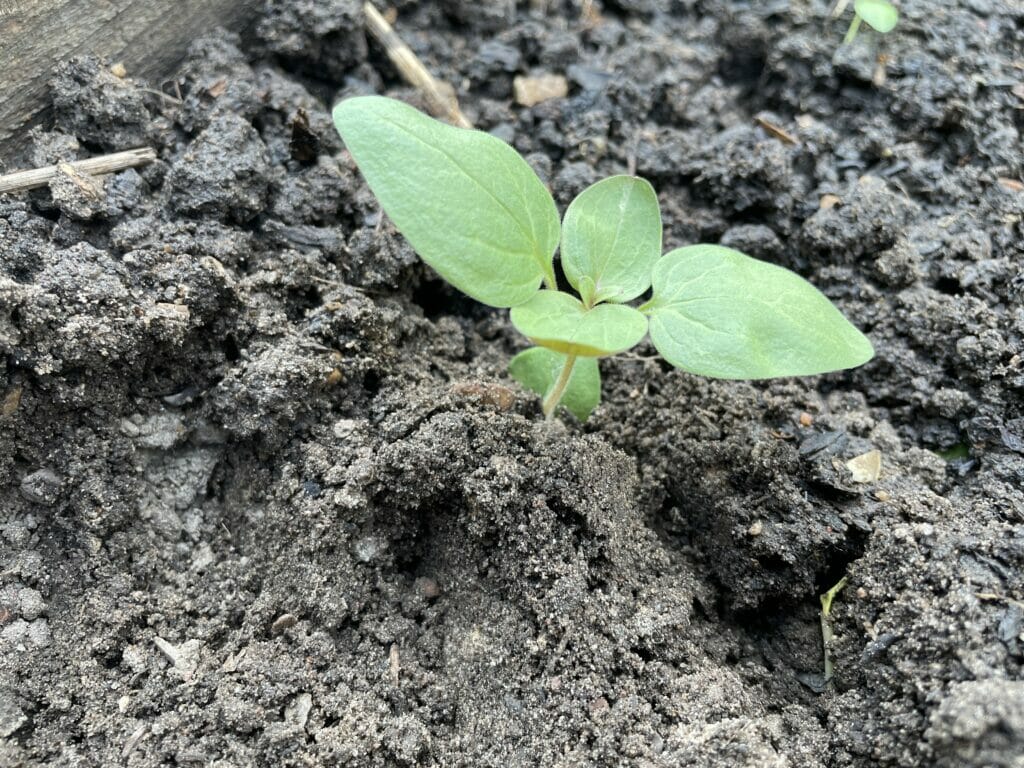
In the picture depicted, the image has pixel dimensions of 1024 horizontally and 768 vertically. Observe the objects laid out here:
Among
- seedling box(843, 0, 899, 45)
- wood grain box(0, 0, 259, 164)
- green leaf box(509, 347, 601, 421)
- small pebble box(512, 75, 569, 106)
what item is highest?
wood grain box(0, 0, 259, 164)

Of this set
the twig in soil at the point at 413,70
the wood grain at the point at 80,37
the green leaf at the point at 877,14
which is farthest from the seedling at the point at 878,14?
the wood grain at the point at 80,37

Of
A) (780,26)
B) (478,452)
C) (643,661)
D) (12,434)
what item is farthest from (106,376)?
(780,26)

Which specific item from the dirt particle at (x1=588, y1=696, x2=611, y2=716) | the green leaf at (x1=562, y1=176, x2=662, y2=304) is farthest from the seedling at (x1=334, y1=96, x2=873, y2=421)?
the dirt particle at (x1=588, y1=696, x2=611, y2=716)

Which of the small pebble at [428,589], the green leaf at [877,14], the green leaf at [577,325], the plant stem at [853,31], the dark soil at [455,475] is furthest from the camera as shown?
the plant stem at [853,31]

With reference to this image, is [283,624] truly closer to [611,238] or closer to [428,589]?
[428,589]

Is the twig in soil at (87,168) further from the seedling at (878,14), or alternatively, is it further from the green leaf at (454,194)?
the seedling at (878,14)

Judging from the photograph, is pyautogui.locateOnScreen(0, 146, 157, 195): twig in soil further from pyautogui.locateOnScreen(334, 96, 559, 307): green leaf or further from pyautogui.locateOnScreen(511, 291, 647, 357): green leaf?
pyautogui.locateOnScreen(511, 291, 647, 357): green leaf

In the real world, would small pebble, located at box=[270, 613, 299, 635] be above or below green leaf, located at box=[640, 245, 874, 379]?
below
